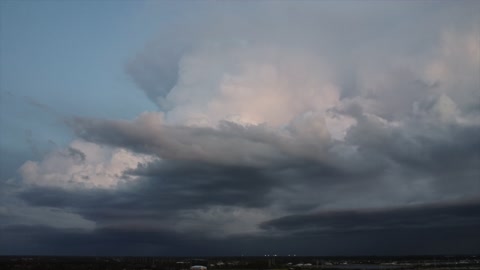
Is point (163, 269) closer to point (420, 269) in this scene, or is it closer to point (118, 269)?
point (118, 269)

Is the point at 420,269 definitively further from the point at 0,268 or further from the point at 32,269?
the point at 0,268

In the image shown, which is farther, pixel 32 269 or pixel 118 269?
pixel 118 269

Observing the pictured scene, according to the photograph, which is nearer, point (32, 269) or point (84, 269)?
point (32, 269)

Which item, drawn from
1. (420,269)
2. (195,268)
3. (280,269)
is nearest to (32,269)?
(195,268)

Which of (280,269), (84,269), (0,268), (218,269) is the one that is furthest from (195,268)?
(0,268)

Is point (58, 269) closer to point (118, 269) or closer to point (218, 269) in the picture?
point (118, 269)

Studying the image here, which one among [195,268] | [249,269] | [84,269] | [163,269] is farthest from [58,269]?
[249,269]

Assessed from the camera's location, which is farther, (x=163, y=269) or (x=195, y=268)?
(x=163, y=269)
